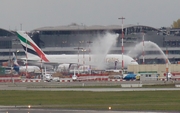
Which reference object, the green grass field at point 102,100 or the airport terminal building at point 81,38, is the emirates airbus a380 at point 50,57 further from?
the green grass field at point 102,100

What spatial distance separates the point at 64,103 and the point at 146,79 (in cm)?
5197

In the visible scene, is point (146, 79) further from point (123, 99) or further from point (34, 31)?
point (34, 31)

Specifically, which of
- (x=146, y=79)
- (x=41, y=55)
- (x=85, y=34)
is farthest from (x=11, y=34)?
(x=146, y=79)

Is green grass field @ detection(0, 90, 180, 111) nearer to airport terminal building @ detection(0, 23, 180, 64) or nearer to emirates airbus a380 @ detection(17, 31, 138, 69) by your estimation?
emirates airbus a380 @ detection(17, 31, 138, 69)

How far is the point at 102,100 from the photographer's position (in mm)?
53469

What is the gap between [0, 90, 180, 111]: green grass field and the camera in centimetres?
4688

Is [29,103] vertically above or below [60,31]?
below

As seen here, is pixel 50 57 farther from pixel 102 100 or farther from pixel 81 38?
pixel 102 100

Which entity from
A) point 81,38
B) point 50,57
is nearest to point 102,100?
point 50,57

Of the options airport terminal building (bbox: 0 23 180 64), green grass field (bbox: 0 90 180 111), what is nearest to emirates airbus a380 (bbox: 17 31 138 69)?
airport terminal building (bbox: 0 23 180 64)

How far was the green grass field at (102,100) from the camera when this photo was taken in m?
46.9

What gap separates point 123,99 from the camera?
54.4 metres

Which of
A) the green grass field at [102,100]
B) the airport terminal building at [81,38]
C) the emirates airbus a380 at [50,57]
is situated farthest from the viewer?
the airport terminal building at [81,38]

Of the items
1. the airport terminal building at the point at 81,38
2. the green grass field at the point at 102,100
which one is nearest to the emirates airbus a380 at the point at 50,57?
the airport terminal building at the point at 81,38
